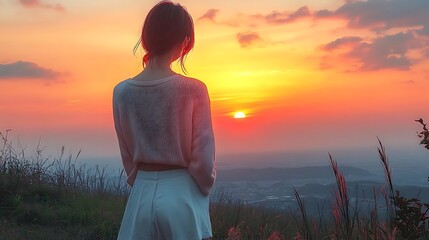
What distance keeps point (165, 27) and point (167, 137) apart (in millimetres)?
599

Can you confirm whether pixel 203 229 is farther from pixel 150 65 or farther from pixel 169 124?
pixel 150 65

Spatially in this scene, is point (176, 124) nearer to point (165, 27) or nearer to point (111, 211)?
point (165, 27)

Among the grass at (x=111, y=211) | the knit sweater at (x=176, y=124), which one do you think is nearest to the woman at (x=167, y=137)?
the knit sweater at (x=176, y=124)

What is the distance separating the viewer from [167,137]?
293cm

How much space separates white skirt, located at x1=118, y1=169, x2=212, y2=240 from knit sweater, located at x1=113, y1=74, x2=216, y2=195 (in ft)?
0.24

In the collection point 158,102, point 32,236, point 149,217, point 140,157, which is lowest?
point 32,236

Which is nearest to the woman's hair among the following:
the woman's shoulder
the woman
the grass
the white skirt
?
the woman

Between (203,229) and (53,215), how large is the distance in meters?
5.46

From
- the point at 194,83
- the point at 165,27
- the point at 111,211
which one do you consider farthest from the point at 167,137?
the point at 111,211

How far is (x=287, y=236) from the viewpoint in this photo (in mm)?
6207

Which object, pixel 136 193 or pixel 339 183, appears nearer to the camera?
pixel 136 193

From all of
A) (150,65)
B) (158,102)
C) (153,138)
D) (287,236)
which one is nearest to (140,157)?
(153,138)

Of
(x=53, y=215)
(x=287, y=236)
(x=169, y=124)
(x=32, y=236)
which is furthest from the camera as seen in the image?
(x=53, y=215)

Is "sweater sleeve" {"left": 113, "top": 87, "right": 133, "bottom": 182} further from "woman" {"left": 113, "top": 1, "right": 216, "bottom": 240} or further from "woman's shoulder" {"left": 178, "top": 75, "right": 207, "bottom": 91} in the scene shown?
"woman's shoulder" {"left": 178, "top": 75, "right": 207, "bottom": 91}
